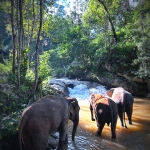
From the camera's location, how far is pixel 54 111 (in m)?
4.79

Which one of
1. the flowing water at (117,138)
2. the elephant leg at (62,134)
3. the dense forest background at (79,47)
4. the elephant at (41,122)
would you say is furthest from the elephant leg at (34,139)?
the dense forest background at (79,47)

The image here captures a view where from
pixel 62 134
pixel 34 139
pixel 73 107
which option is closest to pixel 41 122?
pixel 34 139

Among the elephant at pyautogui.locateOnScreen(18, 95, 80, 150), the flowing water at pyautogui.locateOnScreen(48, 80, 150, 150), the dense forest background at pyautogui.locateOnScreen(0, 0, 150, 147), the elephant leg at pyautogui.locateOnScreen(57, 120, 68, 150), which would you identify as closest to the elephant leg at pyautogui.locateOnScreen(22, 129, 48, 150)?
the elephant at pyautogui.locateOnScreen(18, 95, 80, 150)

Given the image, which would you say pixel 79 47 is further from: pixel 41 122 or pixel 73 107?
pixel 41 122

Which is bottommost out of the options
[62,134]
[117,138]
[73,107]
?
[117,138]

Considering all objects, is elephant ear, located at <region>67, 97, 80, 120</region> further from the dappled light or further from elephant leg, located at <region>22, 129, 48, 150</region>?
elephant leg, located at <region>22, 129, 48, 150</region>

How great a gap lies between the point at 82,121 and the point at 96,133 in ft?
6.16

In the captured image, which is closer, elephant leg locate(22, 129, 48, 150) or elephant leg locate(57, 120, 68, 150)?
elephant leg locate(22, 129, 48, 150)

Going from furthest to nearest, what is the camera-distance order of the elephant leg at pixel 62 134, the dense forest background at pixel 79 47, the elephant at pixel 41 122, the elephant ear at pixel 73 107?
the dense forest background at pixel 79 47 < the elephant ear at pixel 73 107 < the elephant leg at pixel 62 134 < the elephant at pixel 41 122

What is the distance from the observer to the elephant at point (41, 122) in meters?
3.98

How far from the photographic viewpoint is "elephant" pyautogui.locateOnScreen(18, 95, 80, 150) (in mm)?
3982

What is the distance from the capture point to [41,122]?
415cm

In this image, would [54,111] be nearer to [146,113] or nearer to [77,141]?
[77,141]

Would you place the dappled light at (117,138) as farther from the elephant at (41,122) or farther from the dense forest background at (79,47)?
the dense forest background at (79,47)
